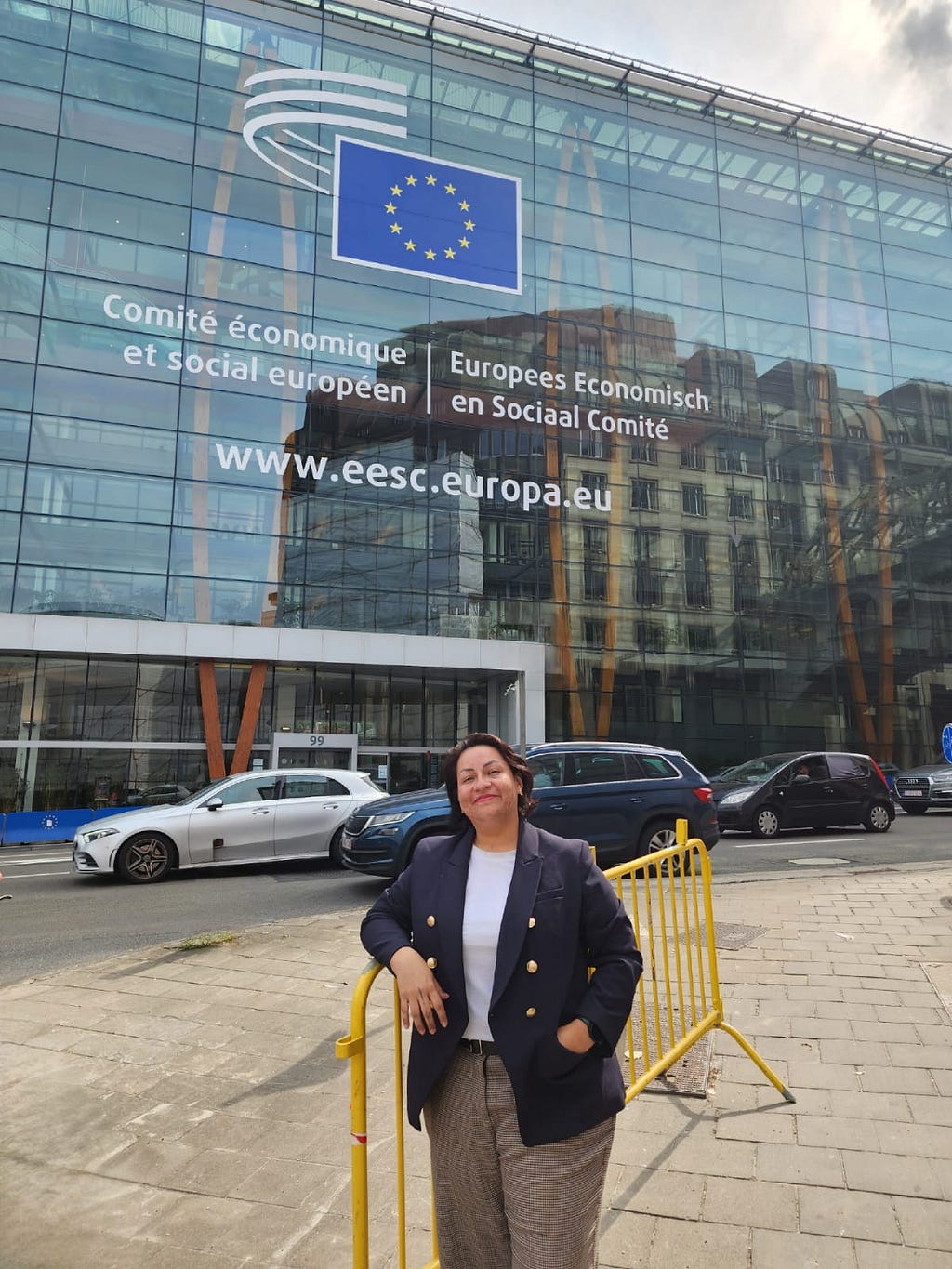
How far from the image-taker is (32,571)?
2303cm

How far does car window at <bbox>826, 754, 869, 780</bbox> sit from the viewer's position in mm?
16825

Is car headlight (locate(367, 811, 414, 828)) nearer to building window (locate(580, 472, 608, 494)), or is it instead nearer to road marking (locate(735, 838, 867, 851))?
road marking (locate(735, 838, 867, 851))

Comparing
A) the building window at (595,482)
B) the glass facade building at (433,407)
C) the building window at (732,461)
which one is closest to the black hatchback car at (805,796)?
the glass facade building at (433,407)

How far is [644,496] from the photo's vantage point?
29.6 meters

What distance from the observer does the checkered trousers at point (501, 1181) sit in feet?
6.58

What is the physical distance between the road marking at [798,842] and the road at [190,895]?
0.05ft

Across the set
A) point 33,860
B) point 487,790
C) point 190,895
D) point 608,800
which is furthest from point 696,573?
point 487,790

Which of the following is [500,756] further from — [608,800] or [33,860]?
[33,860]

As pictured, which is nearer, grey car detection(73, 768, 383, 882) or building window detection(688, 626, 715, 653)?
grey car detection(73, 768, 383, 882)

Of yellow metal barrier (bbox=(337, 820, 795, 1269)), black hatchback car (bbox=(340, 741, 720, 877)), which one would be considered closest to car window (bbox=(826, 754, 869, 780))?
black hatchback car (bbox=(340, 741, 720, 877))

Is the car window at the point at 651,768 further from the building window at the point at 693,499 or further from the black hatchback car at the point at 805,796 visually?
the building window at the point at 693,499

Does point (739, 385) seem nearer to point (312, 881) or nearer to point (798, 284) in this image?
point (798, 284)

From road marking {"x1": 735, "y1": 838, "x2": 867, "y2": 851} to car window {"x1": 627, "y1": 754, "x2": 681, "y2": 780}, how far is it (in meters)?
4.09

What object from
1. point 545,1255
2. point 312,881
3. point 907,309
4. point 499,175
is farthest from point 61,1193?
point 907,309
